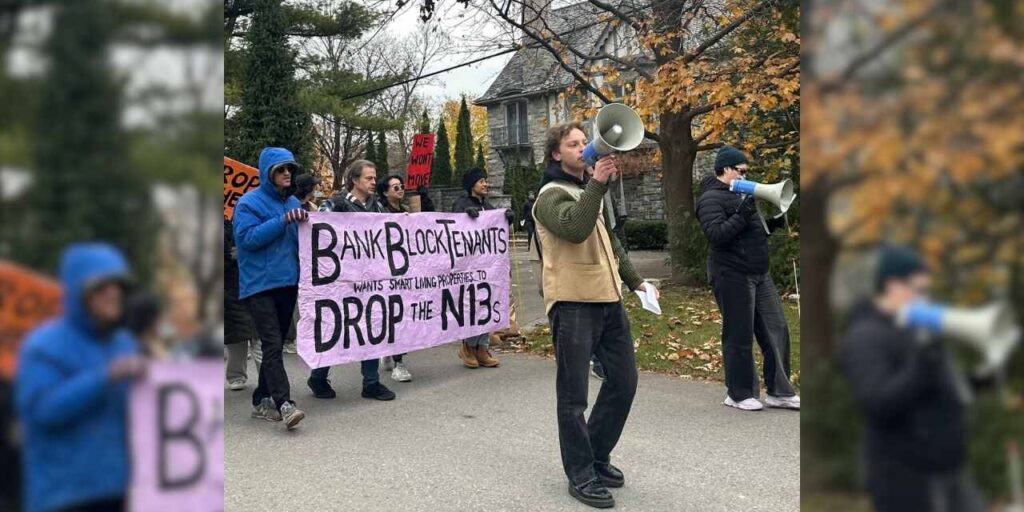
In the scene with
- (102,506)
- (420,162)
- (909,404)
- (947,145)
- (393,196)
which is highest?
(420,162)

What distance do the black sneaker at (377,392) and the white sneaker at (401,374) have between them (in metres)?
0.55

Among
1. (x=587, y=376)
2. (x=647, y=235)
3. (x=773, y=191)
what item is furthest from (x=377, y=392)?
(x=647, y=235)

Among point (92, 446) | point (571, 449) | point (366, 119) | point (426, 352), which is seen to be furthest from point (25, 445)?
point (366, 119)

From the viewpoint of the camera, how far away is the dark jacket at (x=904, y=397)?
0.65m

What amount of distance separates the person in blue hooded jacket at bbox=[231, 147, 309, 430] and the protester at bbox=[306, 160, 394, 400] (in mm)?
791

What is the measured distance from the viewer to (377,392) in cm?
596

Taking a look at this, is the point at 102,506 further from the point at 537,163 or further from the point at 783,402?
the point at 537,163

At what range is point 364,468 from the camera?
4.33 meters

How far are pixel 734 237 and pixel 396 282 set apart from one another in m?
2.66

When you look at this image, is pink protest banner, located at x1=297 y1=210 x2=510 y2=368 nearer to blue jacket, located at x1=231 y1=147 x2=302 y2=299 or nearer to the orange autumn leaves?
blue jacket, located at x1=231 y1=147 x2=302 y2=299

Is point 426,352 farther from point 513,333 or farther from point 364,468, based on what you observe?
point 364,468

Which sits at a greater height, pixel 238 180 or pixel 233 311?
pixel 238 180

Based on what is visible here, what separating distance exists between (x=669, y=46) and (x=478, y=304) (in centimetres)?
582

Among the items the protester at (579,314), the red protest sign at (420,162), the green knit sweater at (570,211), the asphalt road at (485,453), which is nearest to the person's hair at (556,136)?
the protester at (579,314)
